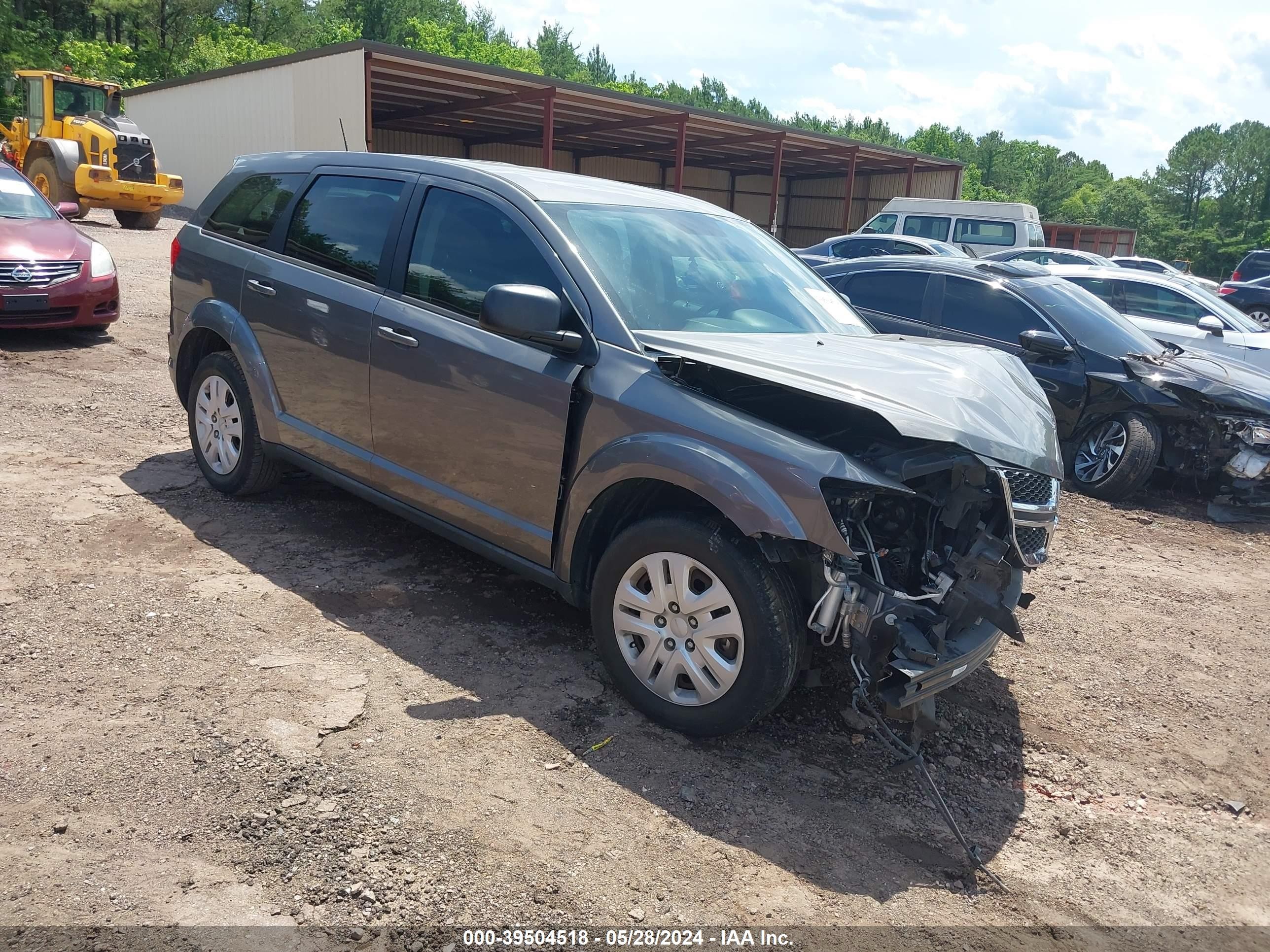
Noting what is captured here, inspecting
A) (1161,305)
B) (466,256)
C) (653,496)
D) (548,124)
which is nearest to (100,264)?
(466,256)

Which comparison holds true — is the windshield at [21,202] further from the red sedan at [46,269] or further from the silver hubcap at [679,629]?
the silver hubcap at [679,629]

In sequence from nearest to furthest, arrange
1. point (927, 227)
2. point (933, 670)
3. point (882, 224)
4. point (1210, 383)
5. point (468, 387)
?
point (933, 670)
point (468, 387)
point (1210, 383)
point (927, 227)
point (882, 224)

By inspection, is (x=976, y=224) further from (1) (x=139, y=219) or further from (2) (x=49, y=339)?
(1) (x=139, y=219)

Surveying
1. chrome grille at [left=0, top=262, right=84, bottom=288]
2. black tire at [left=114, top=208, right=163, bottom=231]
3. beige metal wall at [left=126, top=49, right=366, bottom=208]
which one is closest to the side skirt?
chrome grille at [left=0, top=262, right=84, bottom=288]

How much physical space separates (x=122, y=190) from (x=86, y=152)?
103 centimetres

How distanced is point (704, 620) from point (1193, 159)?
336 ft

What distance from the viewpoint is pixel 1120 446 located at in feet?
24.6

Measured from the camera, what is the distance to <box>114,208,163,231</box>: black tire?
2080 cm

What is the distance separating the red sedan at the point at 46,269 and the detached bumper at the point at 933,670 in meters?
8.63

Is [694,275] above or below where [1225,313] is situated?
above

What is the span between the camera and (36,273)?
8703 millimetres

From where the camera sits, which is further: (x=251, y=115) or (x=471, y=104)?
(x=251, y=115)

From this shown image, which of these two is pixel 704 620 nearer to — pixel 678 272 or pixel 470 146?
pixel 678 272

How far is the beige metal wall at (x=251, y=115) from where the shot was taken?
65.5ft
